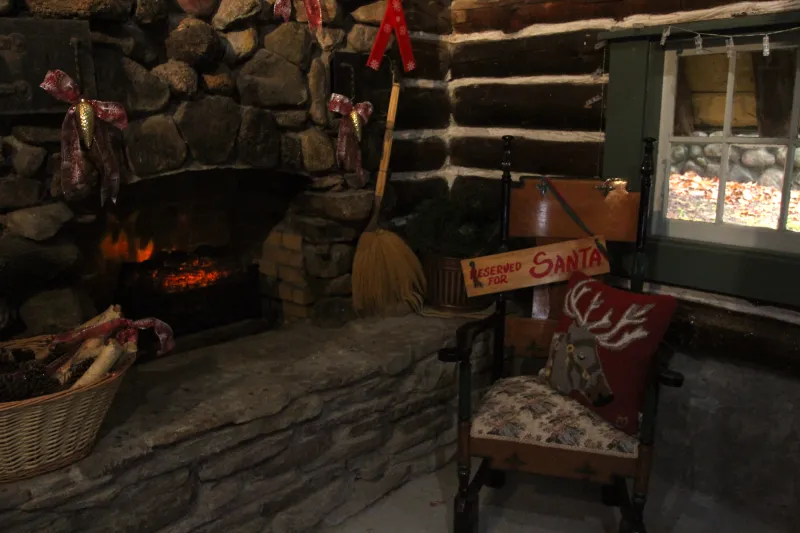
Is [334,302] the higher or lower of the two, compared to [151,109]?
lower

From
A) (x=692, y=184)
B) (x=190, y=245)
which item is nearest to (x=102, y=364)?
(x=190, y=245)

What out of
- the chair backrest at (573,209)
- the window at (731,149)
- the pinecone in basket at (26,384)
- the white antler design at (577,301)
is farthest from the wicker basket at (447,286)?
the pinecone in basket at (26,384)

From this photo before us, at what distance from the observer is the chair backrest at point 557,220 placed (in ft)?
8.66

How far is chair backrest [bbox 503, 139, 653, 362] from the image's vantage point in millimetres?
2641

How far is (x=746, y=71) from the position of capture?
8.60 ft

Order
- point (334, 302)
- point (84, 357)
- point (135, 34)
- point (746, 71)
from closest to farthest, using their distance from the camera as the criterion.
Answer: point (84, 357), point (135, 34), point (746, 71), point (334, 302)

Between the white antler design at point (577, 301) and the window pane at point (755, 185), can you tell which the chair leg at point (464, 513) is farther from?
the window pane at point (755, 185)

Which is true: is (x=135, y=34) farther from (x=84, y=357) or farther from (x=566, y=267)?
(x=566, y=267)

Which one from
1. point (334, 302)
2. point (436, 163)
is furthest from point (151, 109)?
point (436, 163)

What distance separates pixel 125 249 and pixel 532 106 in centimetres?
187

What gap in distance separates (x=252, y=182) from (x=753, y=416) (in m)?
2.29

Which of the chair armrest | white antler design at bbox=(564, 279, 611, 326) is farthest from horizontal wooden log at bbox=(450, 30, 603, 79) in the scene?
the chair armrest

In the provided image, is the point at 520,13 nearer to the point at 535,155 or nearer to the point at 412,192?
the point at 535,155

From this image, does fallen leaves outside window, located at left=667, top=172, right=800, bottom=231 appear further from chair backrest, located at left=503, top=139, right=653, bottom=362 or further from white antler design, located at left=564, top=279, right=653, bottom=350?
white antler design, located at left=564, top=279, right=653, bottom=350
